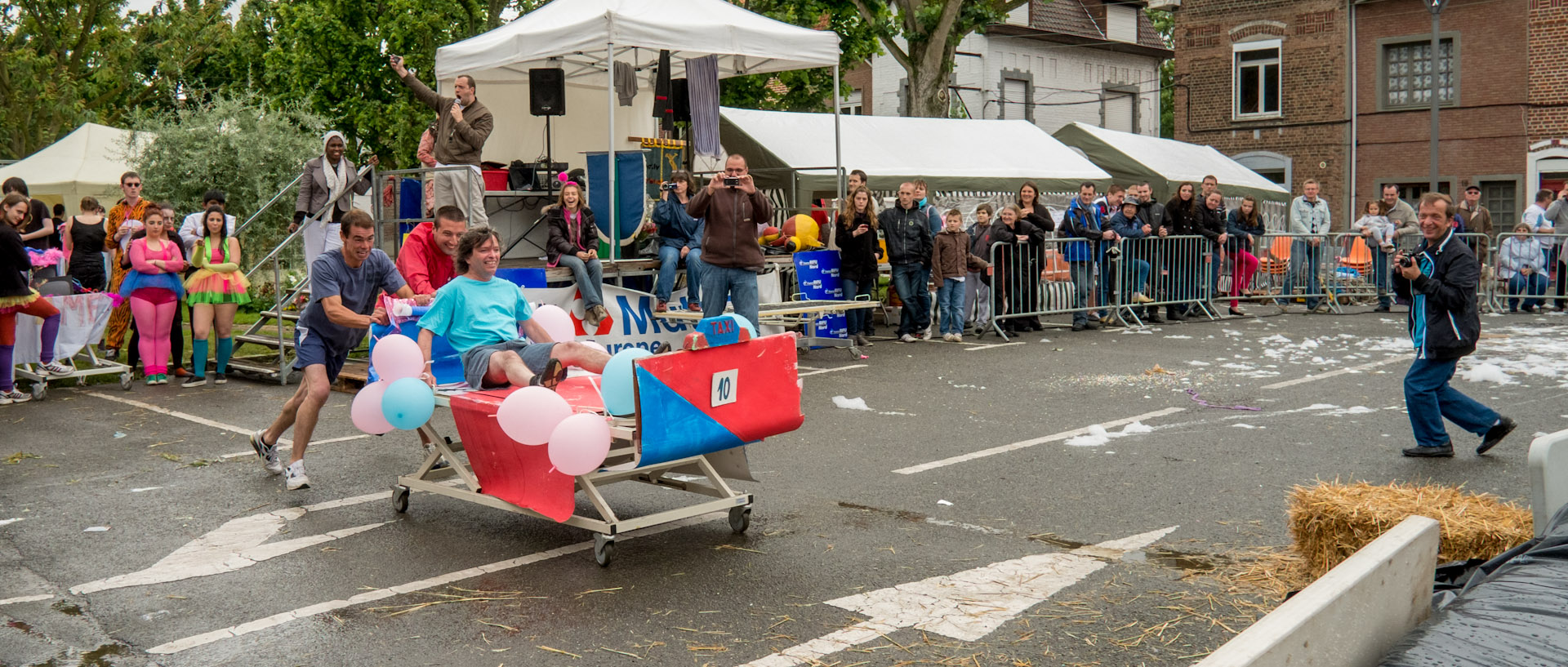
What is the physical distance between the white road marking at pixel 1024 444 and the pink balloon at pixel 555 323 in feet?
7.18

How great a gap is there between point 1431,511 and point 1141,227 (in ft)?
42.3

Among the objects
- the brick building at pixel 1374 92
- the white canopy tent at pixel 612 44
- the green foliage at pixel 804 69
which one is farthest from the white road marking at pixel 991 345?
the brick building at pixel 1374 92

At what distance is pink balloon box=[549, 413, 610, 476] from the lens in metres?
5.35

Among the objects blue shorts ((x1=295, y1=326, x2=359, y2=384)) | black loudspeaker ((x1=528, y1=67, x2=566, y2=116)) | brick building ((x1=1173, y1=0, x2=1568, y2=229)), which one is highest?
brick building ((x1=1173, y1=0, x2=1568, y2=229))

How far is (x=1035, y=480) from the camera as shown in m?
7.32

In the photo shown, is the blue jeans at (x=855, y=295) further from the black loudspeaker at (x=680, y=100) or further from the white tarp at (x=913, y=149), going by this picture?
the white tarp at (x=913, y=149)

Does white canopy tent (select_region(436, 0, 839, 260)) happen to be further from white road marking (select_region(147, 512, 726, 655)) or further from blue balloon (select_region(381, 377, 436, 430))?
white road marking (select_region(147, 512, 726, 655))

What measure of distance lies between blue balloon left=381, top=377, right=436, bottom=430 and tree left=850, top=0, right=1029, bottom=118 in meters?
19.8


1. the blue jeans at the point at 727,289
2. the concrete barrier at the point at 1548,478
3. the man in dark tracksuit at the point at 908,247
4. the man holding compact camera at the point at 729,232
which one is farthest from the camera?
the man in dark tracksuit at the point at 908,247

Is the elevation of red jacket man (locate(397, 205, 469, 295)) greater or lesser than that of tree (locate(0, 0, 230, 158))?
lesser

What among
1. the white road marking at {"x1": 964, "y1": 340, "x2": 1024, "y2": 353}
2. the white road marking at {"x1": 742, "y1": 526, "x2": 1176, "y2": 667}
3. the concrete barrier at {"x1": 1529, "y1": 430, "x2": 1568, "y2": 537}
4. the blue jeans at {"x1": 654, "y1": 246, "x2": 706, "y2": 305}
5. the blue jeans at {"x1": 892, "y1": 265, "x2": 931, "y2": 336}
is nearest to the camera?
the concrete barrier at {"x1": 1529, "y1": 430, "x2": 1568, "y2": 537}

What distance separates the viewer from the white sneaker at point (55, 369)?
38.5 ft

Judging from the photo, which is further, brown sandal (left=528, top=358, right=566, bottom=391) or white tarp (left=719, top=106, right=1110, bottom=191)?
white tarp (left=719, top=106, right=1110, bottom=191)

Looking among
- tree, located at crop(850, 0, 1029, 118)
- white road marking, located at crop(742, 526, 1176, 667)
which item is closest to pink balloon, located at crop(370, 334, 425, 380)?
white road marking, located at crop(742, 526, 1176, 667)
